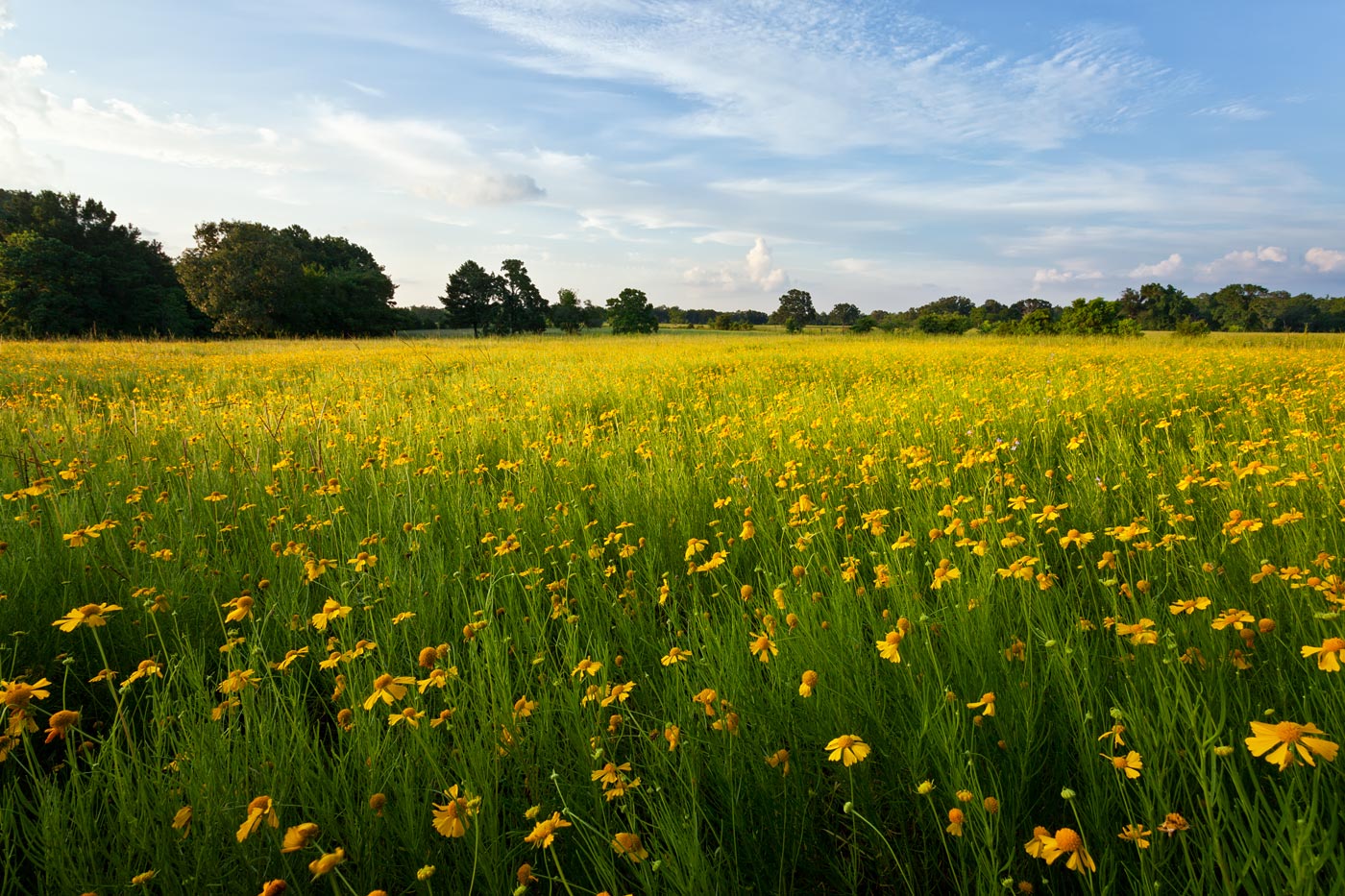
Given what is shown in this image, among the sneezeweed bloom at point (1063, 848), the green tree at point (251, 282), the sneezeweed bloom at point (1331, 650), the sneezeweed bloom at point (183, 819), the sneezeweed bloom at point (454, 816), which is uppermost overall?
the green tree at point (251, 282)

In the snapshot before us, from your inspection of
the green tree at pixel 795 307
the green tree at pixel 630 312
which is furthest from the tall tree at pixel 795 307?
the green tree at pixel 630 312

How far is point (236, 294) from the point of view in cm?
4275

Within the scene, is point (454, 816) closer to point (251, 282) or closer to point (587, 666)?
point (587, 666)

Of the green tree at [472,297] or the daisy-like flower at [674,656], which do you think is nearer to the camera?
the daisy-like flower at [674,656]

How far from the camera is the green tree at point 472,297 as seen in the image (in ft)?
217

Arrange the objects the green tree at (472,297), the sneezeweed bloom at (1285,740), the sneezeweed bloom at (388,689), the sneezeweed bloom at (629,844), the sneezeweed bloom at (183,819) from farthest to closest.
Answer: the green tree at (472,297), the sneezeweed bloom at (388,689), the sneezeweed bloom at (183,819), the sneezeweed bloom at (629,844), the sneezeweed bloom at (1285,740)

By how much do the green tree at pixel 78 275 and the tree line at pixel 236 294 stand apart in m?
0.08

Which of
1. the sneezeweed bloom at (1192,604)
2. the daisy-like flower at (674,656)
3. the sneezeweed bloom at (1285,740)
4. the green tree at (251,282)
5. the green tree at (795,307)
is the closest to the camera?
the sneezeweed bloom at (1285,740)

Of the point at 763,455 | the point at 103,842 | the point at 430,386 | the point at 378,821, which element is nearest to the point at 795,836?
the point at 378,821

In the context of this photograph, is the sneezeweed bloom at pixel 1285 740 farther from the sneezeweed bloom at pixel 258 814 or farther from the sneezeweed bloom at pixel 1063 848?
the sneezeweed bloom at pixel 258 814

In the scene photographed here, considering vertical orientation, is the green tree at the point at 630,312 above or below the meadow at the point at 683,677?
above

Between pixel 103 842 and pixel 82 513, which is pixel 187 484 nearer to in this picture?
pixel 82 513

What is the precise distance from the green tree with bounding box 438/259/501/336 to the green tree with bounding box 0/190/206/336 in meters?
23.5

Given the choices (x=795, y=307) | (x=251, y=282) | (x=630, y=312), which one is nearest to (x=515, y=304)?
(x=630, y=312)
